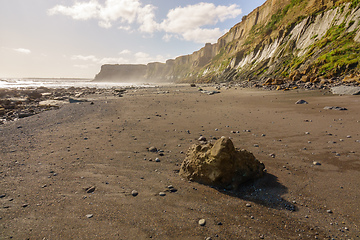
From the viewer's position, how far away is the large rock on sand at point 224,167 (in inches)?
145

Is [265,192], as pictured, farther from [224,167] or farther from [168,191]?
[168,191]

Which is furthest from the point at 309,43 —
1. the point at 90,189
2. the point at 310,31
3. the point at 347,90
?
the point at 90,189

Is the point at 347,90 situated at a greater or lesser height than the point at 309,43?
lesser

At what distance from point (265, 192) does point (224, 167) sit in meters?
0.90

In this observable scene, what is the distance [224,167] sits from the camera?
12.1ft

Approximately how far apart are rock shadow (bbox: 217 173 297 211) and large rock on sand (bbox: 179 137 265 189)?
0.11 meters

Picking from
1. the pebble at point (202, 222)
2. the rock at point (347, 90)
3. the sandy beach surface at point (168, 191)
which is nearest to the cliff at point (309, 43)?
the rock at point (347, 90)

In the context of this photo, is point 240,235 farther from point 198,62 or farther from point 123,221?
point 198,62

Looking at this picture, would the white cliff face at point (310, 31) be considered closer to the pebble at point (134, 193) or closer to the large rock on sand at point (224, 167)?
the large rock on sand at point (224, 167)

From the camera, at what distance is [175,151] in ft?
18.8

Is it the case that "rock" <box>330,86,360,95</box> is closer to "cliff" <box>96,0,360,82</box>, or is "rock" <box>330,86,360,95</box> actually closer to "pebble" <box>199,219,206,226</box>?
"cliff" <box>96,0,360,82</box>

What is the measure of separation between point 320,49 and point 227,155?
35.1 meters

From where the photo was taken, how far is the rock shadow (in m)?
3.21

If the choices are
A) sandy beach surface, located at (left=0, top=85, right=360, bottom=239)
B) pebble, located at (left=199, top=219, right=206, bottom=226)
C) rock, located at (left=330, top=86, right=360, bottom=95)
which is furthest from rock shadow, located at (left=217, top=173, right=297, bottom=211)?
rock, located at (left=330, top=86, right=360, bottom=95)
